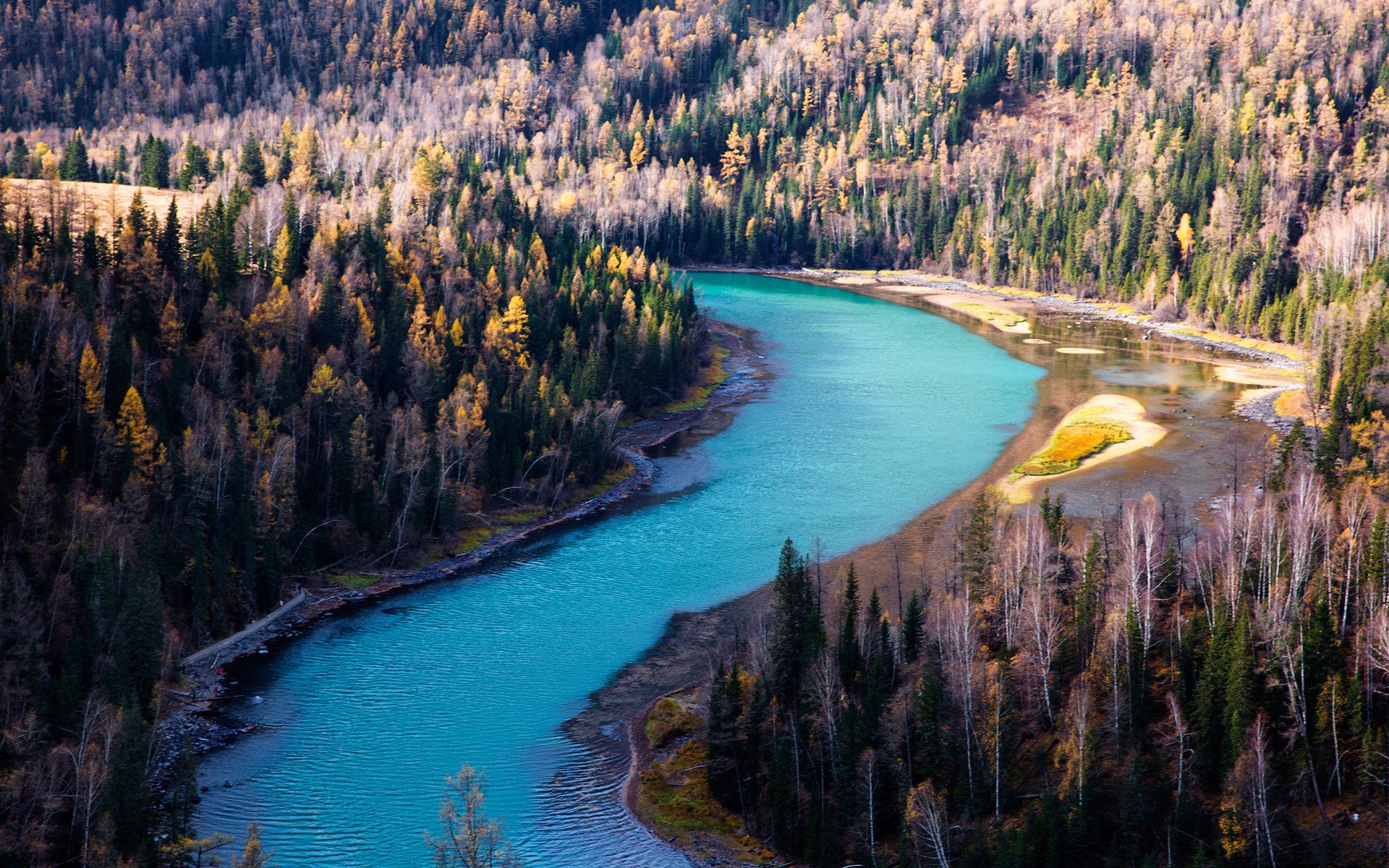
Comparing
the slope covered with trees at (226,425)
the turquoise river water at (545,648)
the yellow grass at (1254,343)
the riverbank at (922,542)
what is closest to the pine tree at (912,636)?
the riverbank at (922,542)

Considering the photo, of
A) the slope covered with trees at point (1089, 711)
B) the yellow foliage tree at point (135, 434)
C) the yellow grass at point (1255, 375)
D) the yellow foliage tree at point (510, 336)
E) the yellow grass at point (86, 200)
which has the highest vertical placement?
the yellow grass at point (86, 200)

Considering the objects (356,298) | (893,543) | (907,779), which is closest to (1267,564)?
(907,779)

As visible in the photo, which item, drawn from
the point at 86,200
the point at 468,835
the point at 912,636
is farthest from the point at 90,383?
the point at 86,200

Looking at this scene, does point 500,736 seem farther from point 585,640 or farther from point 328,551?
point 328,551

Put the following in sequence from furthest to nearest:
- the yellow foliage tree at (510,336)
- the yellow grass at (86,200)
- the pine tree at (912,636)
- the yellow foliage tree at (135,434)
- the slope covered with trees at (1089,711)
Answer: the yellow grass at (86,200), the yellow foliage tree at (510,336), the yellow foliage tree at (135,434), the pine tree at (912,636), the slope covered with trees at (1089,711)

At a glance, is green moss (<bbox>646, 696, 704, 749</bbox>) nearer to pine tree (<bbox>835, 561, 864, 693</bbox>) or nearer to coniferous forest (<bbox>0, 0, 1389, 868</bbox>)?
coniferous forest (<bbox>0, 0, 1389, 868</bbox>)

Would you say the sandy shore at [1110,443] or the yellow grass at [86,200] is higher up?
the yellow grass at [86,200]

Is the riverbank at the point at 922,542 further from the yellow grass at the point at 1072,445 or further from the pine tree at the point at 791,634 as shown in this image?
the pine tree at the point at 791,634
